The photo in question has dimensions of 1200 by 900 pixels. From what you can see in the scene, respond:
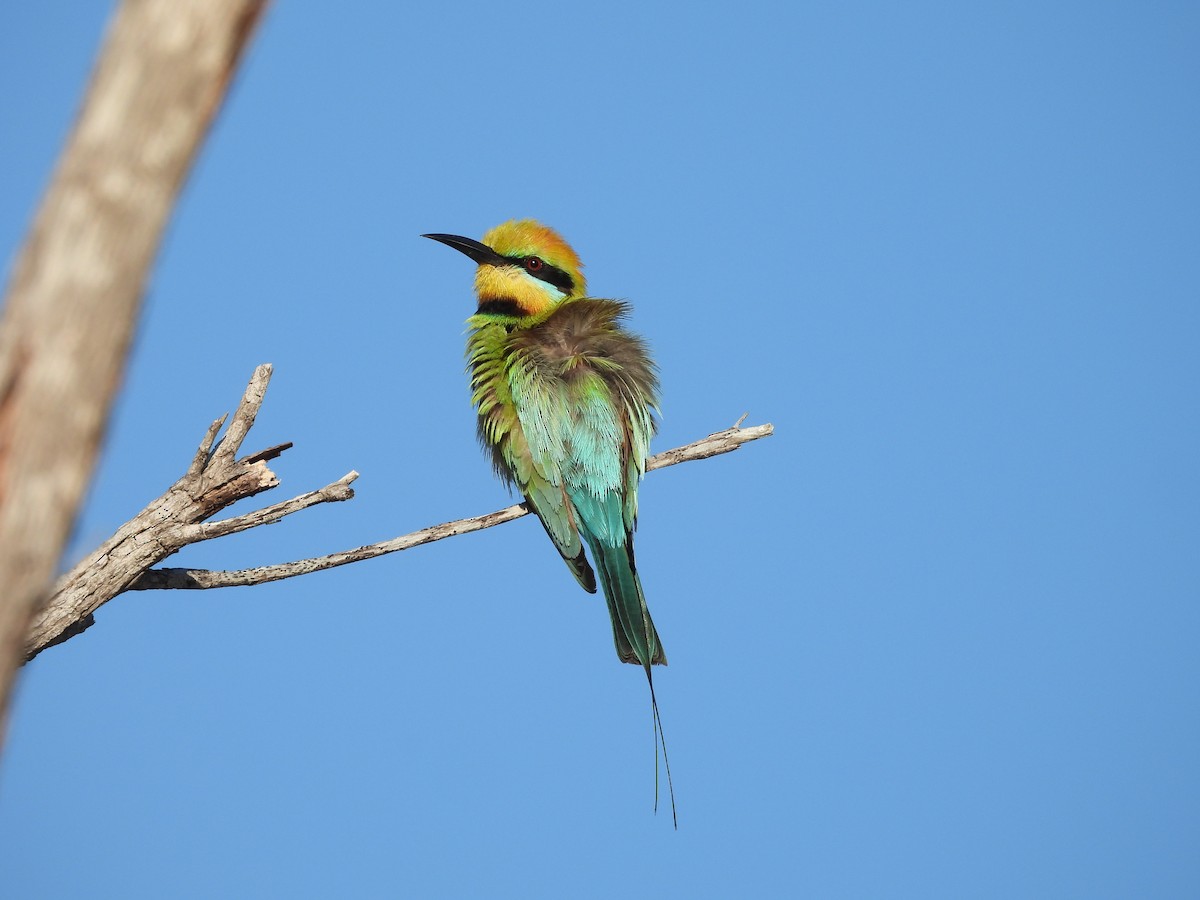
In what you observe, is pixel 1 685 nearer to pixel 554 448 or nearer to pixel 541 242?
pixel 554 448

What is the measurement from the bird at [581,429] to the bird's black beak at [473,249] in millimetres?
523

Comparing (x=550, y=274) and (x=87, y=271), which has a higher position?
(x=550, y=274)

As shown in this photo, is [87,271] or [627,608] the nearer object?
[87,271]

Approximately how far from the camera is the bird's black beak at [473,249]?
17.3ft

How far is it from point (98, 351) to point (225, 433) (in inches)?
80.6

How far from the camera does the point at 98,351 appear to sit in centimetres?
122

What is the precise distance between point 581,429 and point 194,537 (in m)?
1.62

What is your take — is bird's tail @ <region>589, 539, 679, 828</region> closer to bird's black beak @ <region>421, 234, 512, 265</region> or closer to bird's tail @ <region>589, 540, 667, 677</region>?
bird's tail @ <region>589, 540, 667, 677</region>

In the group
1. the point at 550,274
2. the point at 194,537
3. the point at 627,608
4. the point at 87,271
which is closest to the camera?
the point at 87,271

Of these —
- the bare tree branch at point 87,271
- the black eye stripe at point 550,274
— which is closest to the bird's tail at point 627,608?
the black eye stripe at point 550,274

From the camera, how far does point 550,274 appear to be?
5238 mm

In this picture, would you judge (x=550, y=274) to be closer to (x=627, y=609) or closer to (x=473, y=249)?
(x=473, y=249)

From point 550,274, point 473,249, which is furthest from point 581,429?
point 473,249

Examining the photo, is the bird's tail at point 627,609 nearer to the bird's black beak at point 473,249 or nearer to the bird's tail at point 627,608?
the bird's tail at point 627,608
